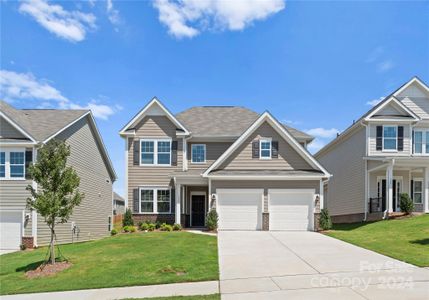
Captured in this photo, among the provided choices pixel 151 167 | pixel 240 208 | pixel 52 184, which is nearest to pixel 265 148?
pixel 240 208

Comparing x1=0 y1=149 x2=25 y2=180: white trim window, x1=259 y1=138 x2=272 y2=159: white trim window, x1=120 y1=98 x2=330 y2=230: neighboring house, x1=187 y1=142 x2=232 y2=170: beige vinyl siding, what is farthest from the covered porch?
x1=0 y1=149 x2=25 y2=180: white trim window

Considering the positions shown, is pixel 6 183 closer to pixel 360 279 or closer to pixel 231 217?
pixel 231 217

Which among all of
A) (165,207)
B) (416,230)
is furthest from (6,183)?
(416,230)

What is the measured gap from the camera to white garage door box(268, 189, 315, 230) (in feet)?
64.3

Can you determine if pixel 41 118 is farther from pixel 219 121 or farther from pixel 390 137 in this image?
pixel 390 137

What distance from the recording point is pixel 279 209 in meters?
19.8

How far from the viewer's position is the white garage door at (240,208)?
1969cm

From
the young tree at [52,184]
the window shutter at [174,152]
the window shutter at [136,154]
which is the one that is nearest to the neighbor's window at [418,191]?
the window shutter at [174,152]

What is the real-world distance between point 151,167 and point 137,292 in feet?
46.1

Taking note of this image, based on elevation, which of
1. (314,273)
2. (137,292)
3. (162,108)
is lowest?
(137,292)

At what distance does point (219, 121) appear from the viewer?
2502cm

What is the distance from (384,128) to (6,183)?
2245cm

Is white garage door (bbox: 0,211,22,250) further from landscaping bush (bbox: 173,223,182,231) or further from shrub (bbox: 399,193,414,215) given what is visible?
shrub (bbox: 399,193,414,215)

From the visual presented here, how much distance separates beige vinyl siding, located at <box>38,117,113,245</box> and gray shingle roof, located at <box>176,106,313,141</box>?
6.36 m
